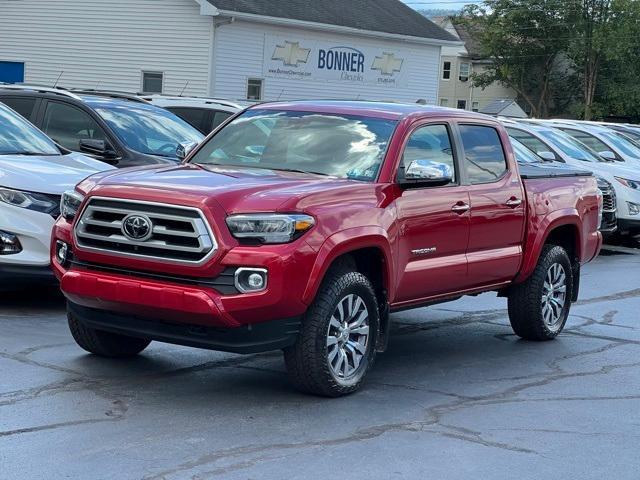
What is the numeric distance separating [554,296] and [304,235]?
369 centimetres

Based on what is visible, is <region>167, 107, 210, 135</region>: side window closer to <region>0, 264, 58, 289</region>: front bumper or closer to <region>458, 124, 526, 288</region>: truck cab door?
<region>0, 264, 58, 289</region>: front bumper

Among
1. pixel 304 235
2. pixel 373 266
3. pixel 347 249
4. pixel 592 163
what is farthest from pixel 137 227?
pixel 592 163

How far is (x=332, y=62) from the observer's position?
36.6 metres

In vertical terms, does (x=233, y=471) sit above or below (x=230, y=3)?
below

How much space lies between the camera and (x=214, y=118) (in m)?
16.7

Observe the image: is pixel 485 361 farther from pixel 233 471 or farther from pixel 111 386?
pixel 233 471

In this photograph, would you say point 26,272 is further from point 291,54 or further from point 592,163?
point 291,54

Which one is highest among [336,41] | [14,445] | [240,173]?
[336,41]

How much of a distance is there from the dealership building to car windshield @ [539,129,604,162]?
14.4 meters

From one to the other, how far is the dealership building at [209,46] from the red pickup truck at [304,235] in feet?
77.8

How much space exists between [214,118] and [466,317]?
23.2ft


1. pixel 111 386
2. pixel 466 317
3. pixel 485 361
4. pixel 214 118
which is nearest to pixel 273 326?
pixel 111 386

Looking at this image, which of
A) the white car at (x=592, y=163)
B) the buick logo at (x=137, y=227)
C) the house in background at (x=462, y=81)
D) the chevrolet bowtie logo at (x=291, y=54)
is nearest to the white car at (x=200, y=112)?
the white car at (x=592, y=163)

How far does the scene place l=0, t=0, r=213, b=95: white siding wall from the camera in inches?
1282
